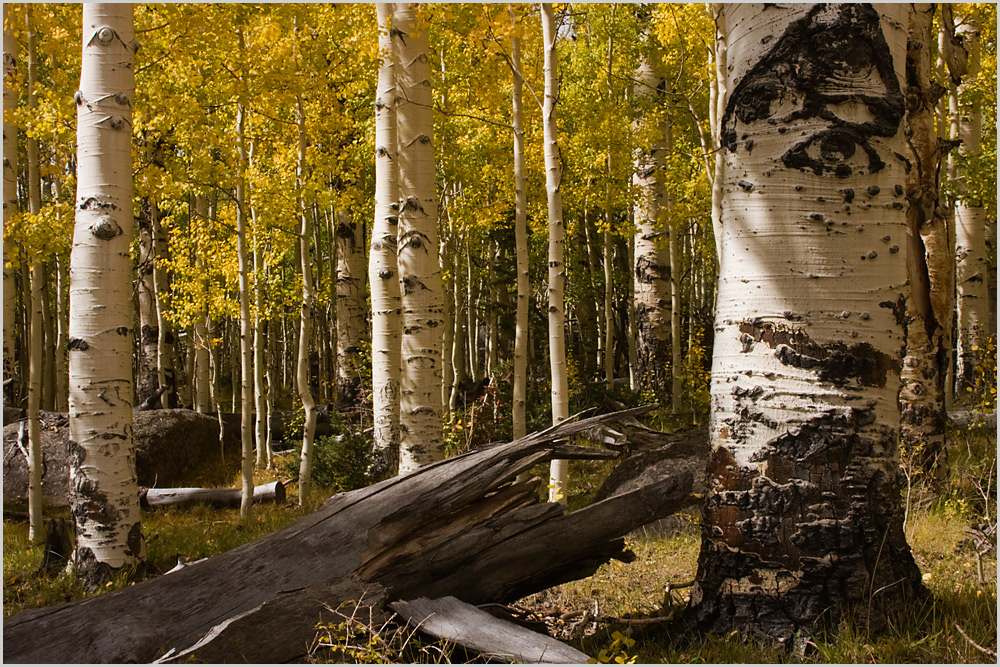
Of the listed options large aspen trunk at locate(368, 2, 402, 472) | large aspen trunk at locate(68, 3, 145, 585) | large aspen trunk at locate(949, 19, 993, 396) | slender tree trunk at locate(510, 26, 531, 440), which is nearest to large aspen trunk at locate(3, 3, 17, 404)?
large aspen trunk at locate(68, 3, 145, 585)

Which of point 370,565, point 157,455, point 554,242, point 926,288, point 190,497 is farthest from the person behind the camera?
point 157,455

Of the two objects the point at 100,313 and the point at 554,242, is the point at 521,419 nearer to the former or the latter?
the point at 554,242

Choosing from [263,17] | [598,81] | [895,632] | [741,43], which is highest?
[598,81]

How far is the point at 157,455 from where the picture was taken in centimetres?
991

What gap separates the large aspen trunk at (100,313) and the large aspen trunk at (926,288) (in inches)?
235

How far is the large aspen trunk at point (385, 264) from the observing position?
23.0ft

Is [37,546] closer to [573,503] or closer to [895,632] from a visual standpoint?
[573,503]

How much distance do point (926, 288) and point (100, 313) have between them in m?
6.35

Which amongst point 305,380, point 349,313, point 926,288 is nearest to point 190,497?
point 305,380

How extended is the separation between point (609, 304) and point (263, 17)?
8.50 m

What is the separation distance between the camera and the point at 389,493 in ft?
12.0

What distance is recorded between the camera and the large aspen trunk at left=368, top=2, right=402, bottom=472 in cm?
701

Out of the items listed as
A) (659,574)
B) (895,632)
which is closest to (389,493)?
(659,574)

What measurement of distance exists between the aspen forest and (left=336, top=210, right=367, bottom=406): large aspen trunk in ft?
3.92
